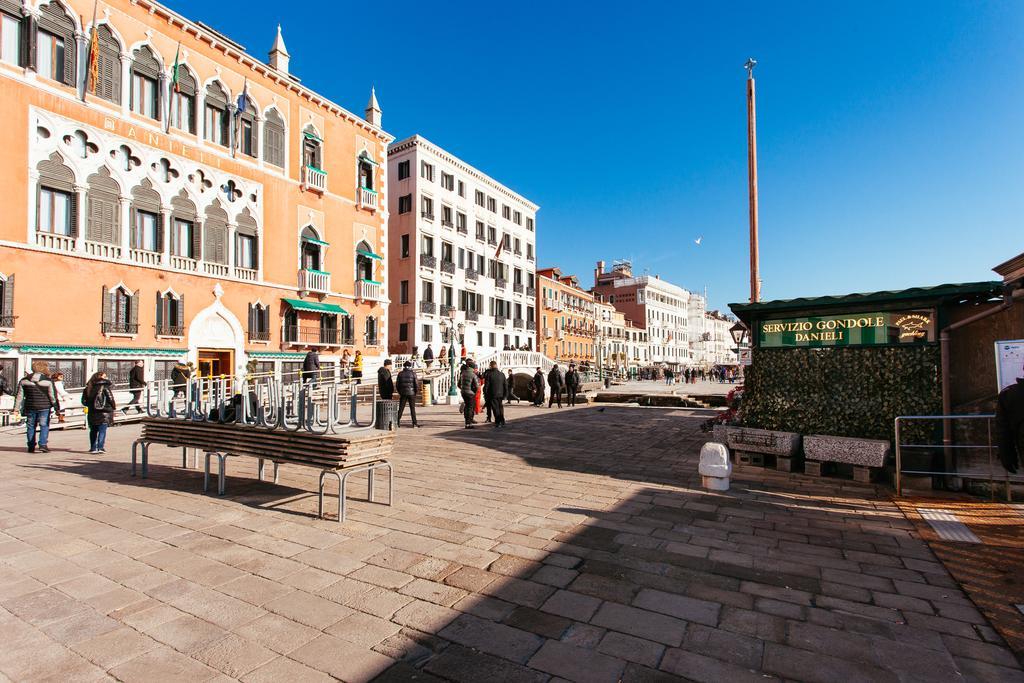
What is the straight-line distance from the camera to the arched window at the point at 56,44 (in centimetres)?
1639

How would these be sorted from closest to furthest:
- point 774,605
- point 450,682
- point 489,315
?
point 450,682 → point 774,605 → point 489,315

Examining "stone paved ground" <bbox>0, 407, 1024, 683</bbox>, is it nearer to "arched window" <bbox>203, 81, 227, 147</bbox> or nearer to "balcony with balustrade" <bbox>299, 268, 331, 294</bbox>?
"balcony with balustrade" <bbox>299, 268, 331, 294</bbox>

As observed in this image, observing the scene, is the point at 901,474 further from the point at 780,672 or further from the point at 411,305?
the point at 411,305

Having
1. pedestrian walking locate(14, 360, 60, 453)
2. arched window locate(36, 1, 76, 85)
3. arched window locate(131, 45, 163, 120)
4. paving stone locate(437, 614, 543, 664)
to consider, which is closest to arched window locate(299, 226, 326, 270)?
arched window locate(131, 45, 163, 120)

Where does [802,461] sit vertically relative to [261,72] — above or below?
below

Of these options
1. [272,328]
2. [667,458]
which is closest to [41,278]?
[272,328]

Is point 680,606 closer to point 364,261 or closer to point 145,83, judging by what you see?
point 145,83

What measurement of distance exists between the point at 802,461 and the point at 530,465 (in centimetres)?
428

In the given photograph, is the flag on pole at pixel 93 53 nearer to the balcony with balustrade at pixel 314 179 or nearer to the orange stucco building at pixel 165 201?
the orange stucco building at pixel 165 201

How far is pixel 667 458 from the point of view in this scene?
28.8ft

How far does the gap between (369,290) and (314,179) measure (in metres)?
6.23

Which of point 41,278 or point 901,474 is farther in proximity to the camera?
point 41,278

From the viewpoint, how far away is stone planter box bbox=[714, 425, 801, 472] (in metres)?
7.72

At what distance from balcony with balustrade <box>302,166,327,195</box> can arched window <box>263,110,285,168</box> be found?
112 centimetres
